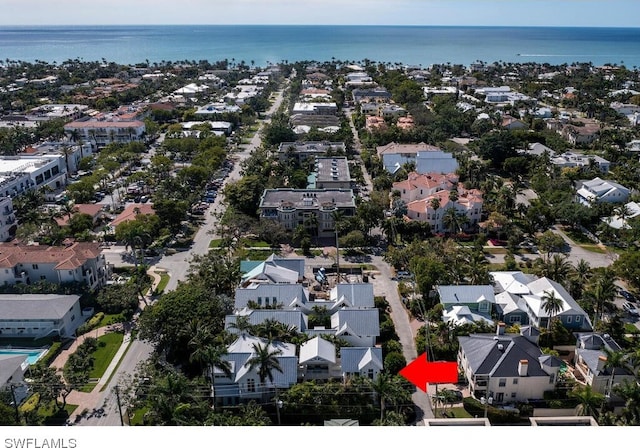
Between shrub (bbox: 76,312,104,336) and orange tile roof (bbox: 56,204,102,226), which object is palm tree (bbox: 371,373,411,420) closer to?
shrub (bbox: 76,312,104,336)

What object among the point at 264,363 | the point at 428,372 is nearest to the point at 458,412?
the point at 428,372

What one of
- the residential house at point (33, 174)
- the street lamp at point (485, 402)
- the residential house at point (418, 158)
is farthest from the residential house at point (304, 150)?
the street lamp at point (485, 402)

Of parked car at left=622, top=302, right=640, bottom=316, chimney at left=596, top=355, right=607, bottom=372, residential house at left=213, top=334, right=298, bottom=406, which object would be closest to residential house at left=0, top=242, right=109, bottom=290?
residential house at left=213, top=334, right=298, bottom=406

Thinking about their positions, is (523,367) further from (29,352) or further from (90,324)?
(29,352)

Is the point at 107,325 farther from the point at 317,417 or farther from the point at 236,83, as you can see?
the point at 236,83

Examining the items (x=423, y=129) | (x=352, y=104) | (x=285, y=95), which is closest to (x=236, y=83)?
(x=285, y=95)

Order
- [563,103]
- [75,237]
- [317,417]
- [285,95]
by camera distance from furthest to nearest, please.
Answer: [285,95], [563,103], [75,237], [317,417]
